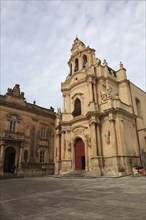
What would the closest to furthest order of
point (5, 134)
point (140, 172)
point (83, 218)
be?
1. point (83, 218)
2. point (140, 172)
3. point (5, 134)

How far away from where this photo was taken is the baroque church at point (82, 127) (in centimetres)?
1855

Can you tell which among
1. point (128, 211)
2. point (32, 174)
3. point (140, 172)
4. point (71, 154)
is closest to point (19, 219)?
point (128, 211)

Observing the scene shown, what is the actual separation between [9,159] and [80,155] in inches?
408

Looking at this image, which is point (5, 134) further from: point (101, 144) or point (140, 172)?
point (140, 172)

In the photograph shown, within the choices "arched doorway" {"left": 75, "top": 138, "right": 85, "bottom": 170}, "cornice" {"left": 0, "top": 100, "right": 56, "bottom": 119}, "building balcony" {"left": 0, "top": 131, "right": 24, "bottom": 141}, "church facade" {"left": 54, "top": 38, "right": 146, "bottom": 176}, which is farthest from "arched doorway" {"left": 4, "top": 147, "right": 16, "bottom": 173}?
"arched doorway" {"left": 75, "top": 138, "right": 85, "bottom": 170}

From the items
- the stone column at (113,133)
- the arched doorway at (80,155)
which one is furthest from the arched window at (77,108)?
the stone column at (113,133)

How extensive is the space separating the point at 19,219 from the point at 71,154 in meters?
18.2

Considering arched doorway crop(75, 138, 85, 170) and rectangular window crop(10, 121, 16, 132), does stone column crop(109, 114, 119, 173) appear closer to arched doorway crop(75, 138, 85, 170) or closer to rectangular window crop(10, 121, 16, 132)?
arched doorway crop(75, 138, 85, 170)

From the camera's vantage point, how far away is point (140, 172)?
16078 millimetres

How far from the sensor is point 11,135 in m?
23.7

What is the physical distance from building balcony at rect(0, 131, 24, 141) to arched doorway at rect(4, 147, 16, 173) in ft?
5.31

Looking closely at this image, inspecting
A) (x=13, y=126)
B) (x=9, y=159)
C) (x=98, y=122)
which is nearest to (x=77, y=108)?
(x=98, y=122)

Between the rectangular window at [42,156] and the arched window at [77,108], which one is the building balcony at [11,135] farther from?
the arched window at [77,108]

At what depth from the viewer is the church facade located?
18.1 m
